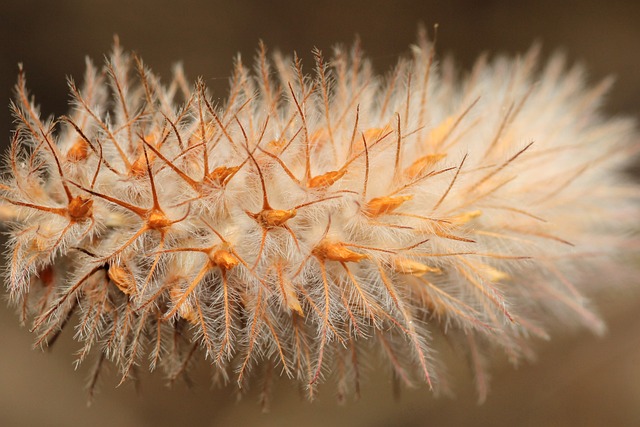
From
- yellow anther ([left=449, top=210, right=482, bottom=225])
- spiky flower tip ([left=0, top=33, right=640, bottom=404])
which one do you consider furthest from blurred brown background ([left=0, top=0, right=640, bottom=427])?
yellow anther ([left=449, top=210, right=482, bottom=225])

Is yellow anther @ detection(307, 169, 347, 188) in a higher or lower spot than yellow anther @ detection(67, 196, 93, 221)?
higher

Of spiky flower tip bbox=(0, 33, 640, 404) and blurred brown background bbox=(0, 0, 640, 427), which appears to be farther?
blurred brown background bbox=(0, 0, 640, 427)

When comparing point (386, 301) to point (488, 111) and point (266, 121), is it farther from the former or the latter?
point (488, 111)

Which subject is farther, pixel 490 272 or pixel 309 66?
pixel 309 66

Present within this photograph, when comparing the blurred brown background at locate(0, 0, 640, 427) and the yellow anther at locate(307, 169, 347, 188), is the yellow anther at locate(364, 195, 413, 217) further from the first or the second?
the blurred brown background at locate(0, 0, 640, 427)

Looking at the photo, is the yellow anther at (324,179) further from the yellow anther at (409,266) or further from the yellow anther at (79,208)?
the yellow anther at (79,208)

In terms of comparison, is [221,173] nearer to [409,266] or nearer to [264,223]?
[264,223]

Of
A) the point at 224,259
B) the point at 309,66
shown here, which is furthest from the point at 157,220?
the point at 309,66
